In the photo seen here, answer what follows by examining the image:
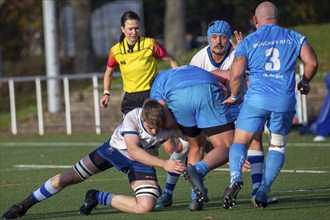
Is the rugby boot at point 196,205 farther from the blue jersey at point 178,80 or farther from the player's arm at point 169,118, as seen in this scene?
the blue jersey at point 178,80

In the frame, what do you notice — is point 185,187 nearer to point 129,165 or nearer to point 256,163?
point 256,163

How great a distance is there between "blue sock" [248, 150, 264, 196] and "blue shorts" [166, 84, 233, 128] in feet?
2.74

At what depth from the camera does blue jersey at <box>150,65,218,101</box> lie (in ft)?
35.4

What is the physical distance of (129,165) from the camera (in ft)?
35.2

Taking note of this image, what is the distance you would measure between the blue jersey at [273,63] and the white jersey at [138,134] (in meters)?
→ 0.97

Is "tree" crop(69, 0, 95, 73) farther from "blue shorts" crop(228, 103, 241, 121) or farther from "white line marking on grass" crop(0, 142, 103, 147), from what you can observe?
"blue shorts" crop(228, 103, 241, 121)

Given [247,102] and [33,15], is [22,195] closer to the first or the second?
[247,102]

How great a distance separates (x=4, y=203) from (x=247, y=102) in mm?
3603

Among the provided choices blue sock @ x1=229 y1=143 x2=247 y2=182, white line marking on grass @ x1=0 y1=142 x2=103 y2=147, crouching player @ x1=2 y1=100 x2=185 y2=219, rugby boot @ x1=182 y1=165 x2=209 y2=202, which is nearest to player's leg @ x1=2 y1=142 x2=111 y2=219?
crouching player @ x1=2 y1=100 x2=185 y2=219

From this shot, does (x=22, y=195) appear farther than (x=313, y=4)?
No

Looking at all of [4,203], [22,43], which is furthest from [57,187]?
[22,43]

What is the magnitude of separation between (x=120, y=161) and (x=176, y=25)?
27124 mm

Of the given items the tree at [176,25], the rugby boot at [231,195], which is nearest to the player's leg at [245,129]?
the rugby boot at [231,195]

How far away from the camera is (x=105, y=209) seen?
38.1 feet
